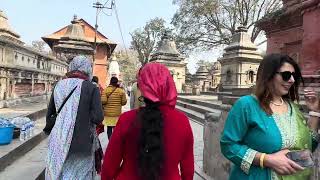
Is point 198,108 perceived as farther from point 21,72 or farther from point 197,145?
point 21,72

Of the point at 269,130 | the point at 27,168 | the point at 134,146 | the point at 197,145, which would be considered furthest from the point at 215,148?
the point at 197,145

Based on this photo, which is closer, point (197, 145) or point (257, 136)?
point (257, 136)

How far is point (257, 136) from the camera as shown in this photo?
2551mm

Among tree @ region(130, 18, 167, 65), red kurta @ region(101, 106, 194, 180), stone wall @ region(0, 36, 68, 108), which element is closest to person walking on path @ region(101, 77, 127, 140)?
stone wall @ region(0, 36, 68, 108)

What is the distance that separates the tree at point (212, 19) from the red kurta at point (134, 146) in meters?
33.1

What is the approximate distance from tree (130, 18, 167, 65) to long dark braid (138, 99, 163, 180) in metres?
54.8

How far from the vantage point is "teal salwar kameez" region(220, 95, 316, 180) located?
252cm

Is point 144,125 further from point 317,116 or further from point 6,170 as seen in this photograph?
point 6,170

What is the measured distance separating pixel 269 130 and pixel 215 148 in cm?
301

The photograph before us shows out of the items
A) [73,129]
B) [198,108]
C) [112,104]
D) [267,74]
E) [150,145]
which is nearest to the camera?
[150,145]

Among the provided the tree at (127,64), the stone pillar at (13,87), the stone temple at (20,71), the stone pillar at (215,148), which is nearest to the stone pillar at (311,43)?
the stone pillar at (215,148)

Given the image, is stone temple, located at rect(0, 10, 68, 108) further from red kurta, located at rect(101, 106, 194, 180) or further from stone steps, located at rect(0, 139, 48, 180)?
red kurta, located at rect(101, 106, 194, 180)

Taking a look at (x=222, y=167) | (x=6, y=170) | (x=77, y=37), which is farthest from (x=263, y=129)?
(x=77, y=37)

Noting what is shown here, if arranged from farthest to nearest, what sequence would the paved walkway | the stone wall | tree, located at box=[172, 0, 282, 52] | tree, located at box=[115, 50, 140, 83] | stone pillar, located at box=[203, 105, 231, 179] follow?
1. tree, located at box=[115, 50, 140, 83]
2. tree, located at box=[172, 0, 282, 52]
3. the stone wall
4. the paved walkway
5. stone pillar, located at box=[203, 105, 231, 179]
